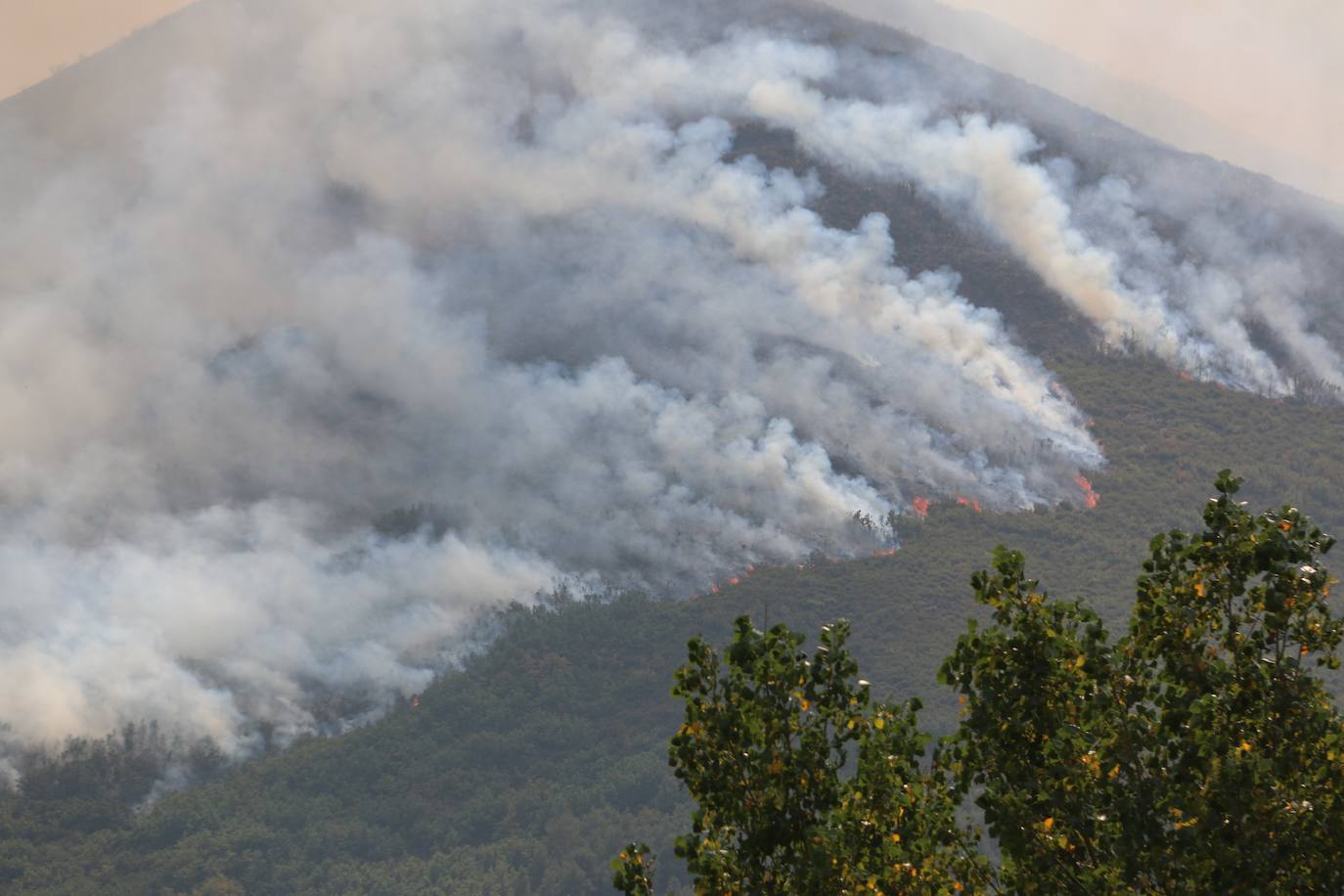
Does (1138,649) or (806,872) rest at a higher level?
(1138,649)

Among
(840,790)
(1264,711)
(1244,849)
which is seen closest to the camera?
(1244,849)

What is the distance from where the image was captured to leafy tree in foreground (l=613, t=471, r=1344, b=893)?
19.2 metres

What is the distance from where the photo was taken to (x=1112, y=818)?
20.7 m

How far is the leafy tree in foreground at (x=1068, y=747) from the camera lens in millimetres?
19156

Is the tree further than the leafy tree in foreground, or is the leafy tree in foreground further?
the tree

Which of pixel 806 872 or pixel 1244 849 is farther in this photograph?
pixel 806 872

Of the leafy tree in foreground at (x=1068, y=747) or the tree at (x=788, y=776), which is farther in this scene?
the tree at (x=788, y=776)

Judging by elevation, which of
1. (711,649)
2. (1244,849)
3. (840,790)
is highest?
(711,649)

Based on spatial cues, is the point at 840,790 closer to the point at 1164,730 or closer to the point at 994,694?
the point at 994,694

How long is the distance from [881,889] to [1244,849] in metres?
4.76

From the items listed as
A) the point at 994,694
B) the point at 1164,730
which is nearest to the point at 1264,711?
the point at 1164,730

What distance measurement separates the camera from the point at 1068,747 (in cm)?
2045

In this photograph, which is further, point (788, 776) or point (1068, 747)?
point (788, 776)

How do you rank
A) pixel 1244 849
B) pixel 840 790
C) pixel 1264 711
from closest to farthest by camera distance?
pixel 1244 849 → pixel 1264 711 → pixel 840 790
